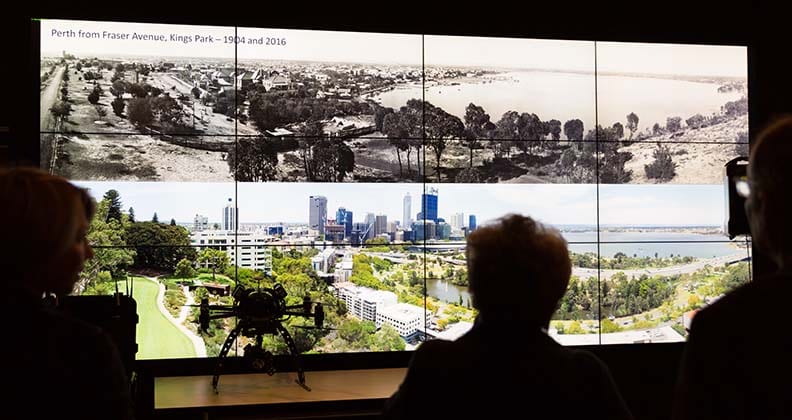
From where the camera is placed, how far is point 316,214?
13.2 ft

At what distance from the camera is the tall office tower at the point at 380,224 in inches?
160

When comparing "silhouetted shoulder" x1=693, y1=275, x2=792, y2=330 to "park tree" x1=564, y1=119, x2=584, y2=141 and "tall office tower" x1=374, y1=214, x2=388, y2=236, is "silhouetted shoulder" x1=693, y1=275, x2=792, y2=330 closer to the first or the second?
"tall office tower" x1=374, y1=214, x2=388, y2=236

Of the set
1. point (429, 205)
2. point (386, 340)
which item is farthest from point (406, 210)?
point (386, 340)

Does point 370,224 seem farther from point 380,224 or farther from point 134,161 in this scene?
point 134,161

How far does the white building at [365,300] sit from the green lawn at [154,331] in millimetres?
902

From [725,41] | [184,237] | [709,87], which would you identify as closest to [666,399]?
[709,87]

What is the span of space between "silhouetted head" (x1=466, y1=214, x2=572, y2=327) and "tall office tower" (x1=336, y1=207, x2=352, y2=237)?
105 inches

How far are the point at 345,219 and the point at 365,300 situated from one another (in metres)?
0.49

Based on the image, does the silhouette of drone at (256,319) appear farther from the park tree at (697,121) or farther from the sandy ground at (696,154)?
Answer: the park tree at (697,121)

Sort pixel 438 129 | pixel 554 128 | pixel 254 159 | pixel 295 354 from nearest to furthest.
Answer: pixel 295 354 < pixel 254 159 < pixel 438 129 < pixel 554 128
